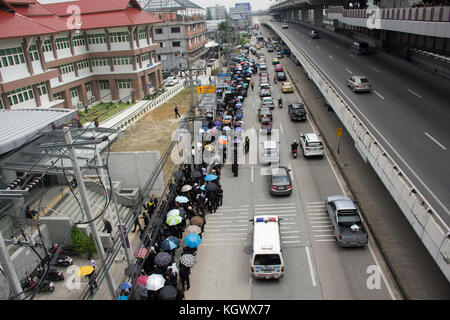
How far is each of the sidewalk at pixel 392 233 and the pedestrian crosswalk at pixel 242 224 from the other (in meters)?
3.61

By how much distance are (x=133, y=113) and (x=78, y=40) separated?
1551 centimetres

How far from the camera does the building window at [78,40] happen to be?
43372mm

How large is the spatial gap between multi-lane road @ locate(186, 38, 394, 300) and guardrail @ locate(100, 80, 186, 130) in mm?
16070

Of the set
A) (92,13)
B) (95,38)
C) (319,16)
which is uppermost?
(92,13)

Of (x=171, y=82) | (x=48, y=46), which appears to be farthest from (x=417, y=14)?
(x=171, y=82)

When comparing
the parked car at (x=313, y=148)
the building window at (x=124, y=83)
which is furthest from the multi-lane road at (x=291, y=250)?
the building window at (x=124, y=83)

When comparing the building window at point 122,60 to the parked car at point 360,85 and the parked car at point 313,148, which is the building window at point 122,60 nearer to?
the parked car at point 360,85

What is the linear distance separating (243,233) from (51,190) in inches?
496

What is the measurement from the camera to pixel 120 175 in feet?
70.6

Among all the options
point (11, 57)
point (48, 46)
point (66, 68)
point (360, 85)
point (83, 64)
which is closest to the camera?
point (11, 57)

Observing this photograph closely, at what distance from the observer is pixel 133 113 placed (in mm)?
37438

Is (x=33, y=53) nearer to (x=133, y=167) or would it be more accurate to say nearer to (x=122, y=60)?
(x=133, y=167)

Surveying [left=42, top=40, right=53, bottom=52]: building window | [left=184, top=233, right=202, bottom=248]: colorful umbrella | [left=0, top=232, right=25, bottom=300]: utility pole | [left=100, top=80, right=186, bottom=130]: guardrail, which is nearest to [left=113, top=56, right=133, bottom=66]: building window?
[left=100, top=80, right=186, bottom=130]: guardrail

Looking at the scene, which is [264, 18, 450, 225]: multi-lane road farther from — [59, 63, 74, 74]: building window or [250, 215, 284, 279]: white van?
[59, 63, 74, 74]: building window
